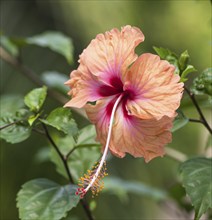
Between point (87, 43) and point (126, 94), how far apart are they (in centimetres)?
193

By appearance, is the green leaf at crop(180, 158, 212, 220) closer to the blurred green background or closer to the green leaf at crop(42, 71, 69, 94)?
the green leaf at crop(42, 71, 69, 94)

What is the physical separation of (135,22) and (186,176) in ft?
7.27

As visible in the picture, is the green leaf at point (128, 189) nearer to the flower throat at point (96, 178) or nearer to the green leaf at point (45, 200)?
the green leaf at point (45, 200)

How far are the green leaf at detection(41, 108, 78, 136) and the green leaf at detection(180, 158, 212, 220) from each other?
282mm

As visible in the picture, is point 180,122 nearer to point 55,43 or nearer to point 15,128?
point 15,128

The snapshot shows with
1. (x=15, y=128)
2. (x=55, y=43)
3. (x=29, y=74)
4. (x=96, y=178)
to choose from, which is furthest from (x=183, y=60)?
(x=29, y=74)

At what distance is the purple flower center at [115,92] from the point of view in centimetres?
119

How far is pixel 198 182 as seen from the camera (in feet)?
4.07

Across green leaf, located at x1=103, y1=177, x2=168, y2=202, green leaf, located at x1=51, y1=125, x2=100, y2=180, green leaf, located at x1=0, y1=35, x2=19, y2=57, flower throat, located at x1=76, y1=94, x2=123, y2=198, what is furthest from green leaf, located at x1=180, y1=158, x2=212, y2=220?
green leaf, located at x1=0, y1=35, x2=19, y2=57

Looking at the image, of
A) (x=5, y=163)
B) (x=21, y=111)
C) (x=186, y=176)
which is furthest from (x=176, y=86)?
(x=5, y=163)

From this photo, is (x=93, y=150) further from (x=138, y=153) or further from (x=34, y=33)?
(x=34, y=33)

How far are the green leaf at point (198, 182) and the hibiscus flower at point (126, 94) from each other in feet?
0.45

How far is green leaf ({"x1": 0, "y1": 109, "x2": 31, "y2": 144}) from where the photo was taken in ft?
4.25

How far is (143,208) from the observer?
3.21 m
